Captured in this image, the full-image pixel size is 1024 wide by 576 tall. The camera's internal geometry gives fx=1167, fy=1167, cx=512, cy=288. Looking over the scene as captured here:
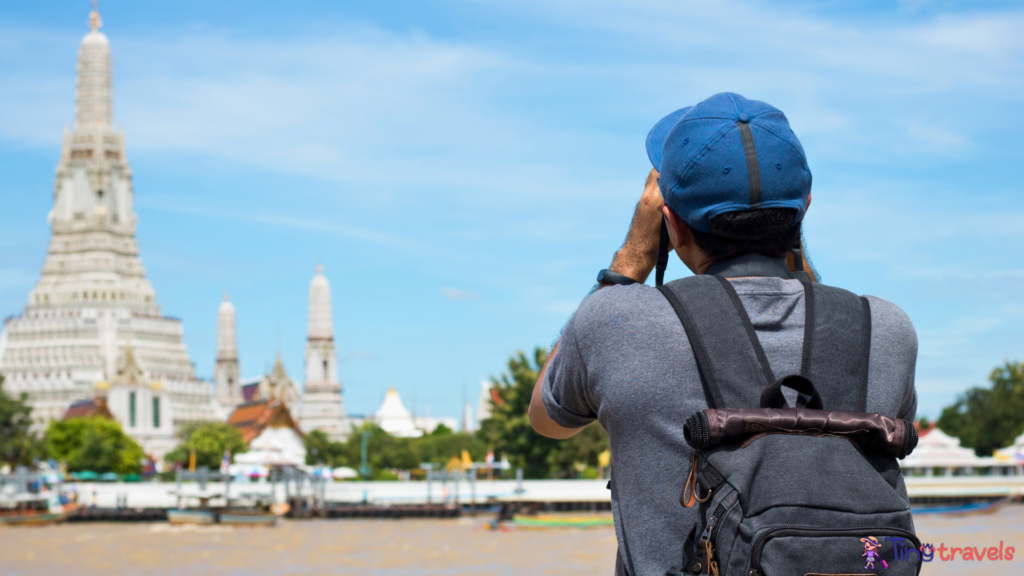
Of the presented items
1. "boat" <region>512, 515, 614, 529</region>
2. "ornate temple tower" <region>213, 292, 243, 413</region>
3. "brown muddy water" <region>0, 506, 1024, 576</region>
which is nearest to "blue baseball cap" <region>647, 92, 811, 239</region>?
"brown muddy water" <region>0, 506, 1024, 576</region>

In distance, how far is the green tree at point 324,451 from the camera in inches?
2574

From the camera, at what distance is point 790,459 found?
5.26ft

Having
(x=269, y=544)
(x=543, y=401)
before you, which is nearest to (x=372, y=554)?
(x=269, y=544)

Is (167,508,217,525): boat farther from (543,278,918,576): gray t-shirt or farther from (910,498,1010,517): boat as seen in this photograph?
(543,278,918,576): gray t-shirt

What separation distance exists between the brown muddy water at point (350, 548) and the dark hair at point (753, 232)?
20154 millimetres

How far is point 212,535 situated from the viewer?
36594mm

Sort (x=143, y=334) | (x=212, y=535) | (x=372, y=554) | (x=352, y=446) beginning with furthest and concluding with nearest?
(x=143, y=334) → (x=352, y=446) → (x=212, y=535) → (x=372, y=554)

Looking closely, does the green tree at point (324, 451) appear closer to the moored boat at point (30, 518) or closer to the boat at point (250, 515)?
the boat at point (250, 515)

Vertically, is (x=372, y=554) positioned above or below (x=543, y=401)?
below

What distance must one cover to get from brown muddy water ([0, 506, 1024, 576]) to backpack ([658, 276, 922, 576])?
20.3 metres

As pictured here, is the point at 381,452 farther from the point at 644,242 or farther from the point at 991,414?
the point at 644,242

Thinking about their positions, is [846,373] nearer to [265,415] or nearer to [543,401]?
[543,401]

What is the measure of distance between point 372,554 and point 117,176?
63543 mm

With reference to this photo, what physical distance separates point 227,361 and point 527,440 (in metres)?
63.7
